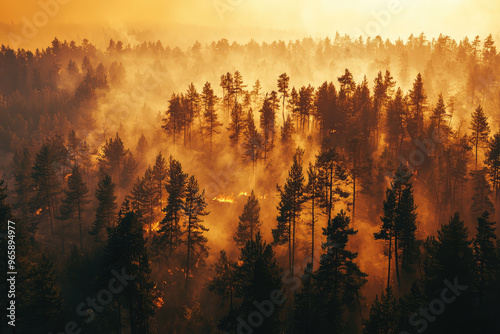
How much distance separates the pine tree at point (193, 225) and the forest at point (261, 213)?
0.28 m

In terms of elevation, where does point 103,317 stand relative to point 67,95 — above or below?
below

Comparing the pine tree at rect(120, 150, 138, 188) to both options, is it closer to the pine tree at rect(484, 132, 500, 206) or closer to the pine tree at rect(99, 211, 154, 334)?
the pine tree at rect(99, 211, 154, 334)

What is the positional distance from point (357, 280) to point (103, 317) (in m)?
30.5

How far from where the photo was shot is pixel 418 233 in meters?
45.4

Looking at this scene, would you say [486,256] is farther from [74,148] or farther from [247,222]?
[74,148]

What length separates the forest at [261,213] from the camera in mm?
26750

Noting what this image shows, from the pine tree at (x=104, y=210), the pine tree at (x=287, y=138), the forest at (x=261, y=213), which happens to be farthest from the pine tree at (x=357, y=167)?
the pine tree at (x=104, y=210)

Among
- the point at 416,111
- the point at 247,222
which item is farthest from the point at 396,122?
the point at 247,222

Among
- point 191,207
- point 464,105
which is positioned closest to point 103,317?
point 191,207

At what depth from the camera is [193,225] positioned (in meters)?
41.2

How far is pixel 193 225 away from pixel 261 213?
1686 cm

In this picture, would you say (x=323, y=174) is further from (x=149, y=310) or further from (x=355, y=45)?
(x=355, y=45)

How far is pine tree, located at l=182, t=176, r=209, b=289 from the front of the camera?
3959 centimetres

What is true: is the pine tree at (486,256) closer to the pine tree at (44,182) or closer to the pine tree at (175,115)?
the pine tree at (44,182)
